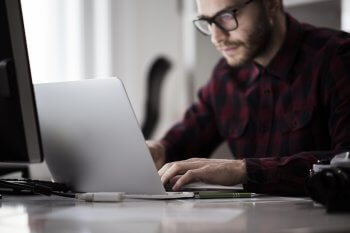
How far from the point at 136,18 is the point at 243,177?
298 centimetres

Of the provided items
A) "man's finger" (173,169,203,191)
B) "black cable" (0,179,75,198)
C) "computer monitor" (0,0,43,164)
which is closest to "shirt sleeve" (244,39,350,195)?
"man's finger" (173,169,203,191)

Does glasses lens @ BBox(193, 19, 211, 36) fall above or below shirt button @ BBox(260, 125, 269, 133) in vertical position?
above

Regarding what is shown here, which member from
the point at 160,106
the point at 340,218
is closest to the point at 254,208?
the point at 340,218

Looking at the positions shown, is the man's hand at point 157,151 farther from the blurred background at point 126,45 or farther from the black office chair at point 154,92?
the black office chair at point 154,92

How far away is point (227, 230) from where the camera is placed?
2.59 ft

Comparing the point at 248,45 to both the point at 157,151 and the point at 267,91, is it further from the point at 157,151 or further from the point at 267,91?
the point at 157,151

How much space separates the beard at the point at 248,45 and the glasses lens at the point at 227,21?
0.06 meters

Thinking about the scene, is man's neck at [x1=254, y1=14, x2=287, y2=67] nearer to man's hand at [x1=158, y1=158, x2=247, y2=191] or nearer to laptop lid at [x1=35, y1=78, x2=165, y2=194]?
man's hand at [x1=158, y1=158, x2=247, y2=191]

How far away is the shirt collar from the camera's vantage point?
1930mm

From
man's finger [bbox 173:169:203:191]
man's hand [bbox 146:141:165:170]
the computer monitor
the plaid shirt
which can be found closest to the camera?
the computer monitor

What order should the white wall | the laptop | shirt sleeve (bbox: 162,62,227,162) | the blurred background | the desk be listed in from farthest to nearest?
1. the white wall
2. the blurred background
3. shirt sleeve (bbox: 162,62,227,162)
4. the laptop
5. the desk

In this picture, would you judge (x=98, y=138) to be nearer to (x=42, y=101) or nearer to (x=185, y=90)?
(x=42, y=101)

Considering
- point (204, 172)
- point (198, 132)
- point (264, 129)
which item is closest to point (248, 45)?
point (264, 129)

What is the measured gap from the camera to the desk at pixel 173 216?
816 millimetres
